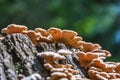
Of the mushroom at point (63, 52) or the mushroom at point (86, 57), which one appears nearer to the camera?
the mushroom at point (63, 52)

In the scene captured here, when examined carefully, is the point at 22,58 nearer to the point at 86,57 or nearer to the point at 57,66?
the point at 57,66

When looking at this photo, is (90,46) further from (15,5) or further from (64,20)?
(15,5)

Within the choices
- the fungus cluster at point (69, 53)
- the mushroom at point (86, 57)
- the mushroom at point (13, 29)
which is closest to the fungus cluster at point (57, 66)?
the fungus cluster at point (69, 53)

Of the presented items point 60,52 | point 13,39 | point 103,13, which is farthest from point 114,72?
point 103,13

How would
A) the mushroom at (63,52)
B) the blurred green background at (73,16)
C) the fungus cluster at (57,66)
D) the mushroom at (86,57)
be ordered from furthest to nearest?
the blurred green background at (73,16), the mushroom at (86,57), the mushroom at (63,52), the fungus cluster at (57,66)

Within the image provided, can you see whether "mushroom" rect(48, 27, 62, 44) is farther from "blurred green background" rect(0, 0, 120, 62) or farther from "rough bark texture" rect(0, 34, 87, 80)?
"blurred green background" rect(0, 0, 120, 62)

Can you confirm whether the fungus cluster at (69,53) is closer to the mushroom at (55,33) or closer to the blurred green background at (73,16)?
the mushroom at (55,33)
